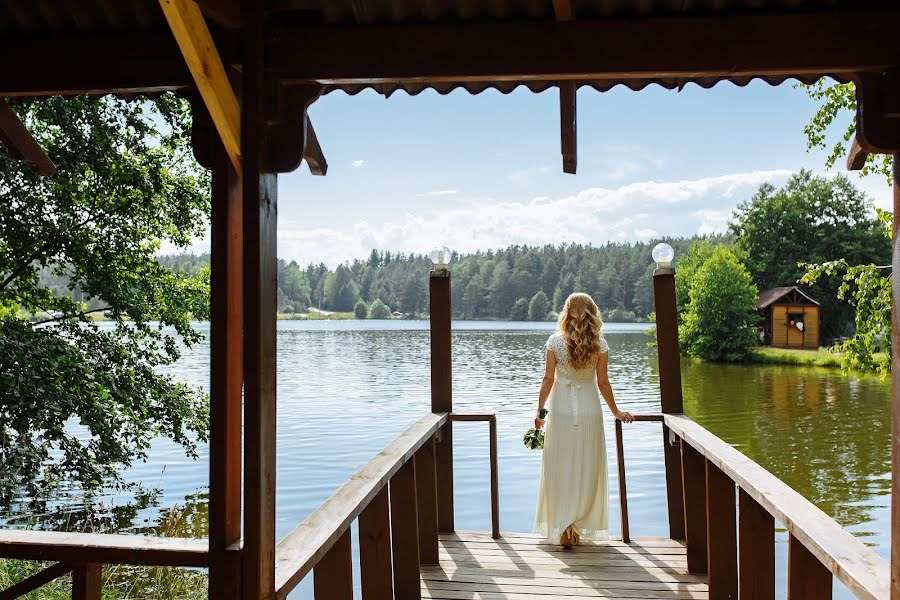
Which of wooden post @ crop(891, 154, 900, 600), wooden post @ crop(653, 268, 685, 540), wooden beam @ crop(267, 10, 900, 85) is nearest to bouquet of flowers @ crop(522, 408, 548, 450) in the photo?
wooden post @ crop(653, 268, 685, 540)


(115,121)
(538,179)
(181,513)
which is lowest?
(181,513)

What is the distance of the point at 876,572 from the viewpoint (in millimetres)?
2094

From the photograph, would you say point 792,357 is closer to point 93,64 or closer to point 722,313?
point 722,313

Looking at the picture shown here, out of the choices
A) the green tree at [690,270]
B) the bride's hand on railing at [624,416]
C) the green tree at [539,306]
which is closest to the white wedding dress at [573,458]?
the bride's hand on railing at [624,416]

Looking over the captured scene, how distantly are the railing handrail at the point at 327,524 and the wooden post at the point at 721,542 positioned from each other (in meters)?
1.49

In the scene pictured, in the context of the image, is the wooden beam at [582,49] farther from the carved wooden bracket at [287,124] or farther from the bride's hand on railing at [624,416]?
the bride's hand on railing at [624,416]

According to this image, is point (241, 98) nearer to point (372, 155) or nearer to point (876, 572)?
point (876, 572)

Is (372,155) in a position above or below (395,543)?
above

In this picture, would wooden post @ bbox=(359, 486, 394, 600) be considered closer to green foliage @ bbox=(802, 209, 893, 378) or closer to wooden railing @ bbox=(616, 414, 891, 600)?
wooden railing @ bbox=(616, 414, 891, 600)

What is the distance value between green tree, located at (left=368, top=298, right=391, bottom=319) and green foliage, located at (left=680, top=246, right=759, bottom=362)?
79.7 feet

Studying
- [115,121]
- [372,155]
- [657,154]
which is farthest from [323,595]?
[657,154]

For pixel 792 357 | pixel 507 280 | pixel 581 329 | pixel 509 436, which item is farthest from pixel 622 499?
pixel 507 280

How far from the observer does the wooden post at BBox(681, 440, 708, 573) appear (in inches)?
173

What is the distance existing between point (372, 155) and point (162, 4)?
244 feet
